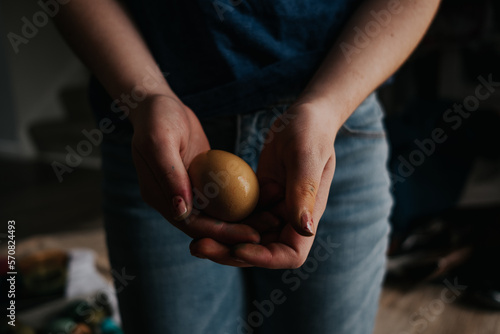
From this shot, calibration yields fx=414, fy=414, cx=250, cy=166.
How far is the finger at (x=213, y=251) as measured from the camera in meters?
0.50

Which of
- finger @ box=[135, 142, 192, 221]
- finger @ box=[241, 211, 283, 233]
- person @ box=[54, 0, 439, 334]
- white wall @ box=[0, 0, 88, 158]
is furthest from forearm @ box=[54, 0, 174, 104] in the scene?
white wall @ box=[0, 0, 88, 158]

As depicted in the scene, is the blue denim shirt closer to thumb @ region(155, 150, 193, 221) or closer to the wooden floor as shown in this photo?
thumb @ region(155, 150, 193, 221)

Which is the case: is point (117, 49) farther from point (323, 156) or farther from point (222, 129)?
point (323, 156)

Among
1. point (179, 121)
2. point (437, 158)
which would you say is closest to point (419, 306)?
point (437, 158)

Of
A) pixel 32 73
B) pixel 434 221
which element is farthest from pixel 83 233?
pixel 32 73

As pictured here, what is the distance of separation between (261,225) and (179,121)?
0.61 ft

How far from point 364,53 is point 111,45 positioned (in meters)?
0.36

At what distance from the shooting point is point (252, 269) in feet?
2.12

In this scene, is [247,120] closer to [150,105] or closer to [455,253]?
[150,105]

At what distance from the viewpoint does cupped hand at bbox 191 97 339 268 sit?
49 centimetres

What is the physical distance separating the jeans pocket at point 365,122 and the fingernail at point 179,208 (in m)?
0.26

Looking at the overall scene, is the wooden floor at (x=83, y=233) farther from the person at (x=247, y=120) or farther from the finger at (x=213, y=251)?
the finger at (x=213, y=251)

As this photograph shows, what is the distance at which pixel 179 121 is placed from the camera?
55 centimetres

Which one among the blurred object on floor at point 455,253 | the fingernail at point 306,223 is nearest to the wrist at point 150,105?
the fingernail at point 306,223
